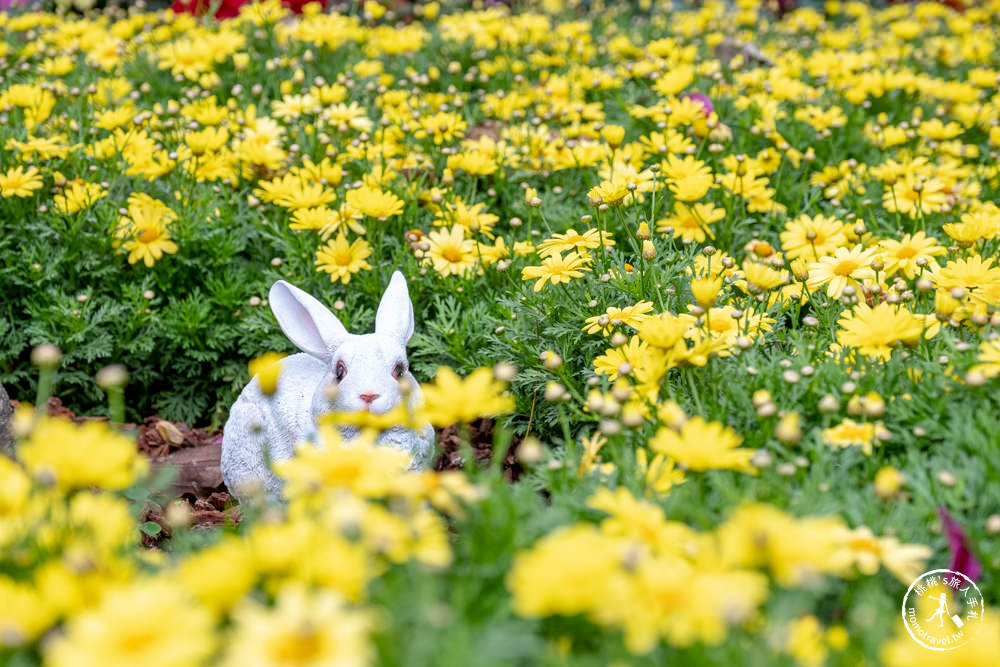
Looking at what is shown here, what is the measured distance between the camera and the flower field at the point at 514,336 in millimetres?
1426

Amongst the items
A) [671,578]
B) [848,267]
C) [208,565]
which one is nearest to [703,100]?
[848,267]

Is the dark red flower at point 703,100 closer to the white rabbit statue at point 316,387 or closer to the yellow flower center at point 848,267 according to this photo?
the yellow flower center at point 848,267

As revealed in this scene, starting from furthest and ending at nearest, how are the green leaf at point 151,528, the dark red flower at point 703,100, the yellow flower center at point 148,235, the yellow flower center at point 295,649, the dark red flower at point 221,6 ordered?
the dark red flower at point 221,6 → the dark red flower at point 703,100 → the yellow flower center at point 148,235 → the green leaf at point 151,528 → the yellow flower center at point 295,649

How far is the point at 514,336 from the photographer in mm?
3082

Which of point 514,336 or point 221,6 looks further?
point 221,6

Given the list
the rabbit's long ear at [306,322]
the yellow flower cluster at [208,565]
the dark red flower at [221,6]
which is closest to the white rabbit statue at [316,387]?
the rabbit's long ear at [306,322]

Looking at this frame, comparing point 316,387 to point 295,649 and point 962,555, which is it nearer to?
point 295,649

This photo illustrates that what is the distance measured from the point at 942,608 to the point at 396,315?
1.50 meters

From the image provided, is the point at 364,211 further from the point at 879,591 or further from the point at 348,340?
the point at 879,591

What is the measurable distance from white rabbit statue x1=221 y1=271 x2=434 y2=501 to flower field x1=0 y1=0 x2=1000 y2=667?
108 mm

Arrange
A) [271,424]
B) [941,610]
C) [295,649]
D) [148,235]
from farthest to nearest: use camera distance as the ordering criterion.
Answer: [148,235], [271,424], [941,610], [295,649]

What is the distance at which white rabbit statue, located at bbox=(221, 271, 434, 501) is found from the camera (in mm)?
2453

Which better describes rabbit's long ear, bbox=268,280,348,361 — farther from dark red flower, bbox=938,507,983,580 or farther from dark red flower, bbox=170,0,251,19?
dark red flower, bbox=170,0,251,19

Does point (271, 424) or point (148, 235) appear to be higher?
point (148, 235)
